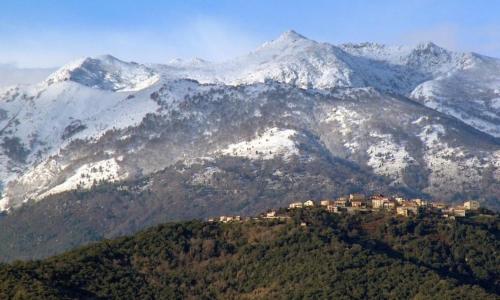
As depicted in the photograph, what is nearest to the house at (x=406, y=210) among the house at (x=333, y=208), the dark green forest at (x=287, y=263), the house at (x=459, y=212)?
the dark green forest at (x=287, y=263)

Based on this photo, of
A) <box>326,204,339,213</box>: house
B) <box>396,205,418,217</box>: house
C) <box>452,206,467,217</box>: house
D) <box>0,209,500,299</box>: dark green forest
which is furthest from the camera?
<box>452,206,467,217</box>: house

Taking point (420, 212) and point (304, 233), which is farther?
point (420, 212)

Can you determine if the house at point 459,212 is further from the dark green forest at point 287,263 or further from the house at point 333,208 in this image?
the house at point 333,208

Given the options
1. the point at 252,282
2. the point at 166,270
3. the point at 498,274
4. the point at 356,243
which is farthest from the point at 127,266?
the point at 498,274

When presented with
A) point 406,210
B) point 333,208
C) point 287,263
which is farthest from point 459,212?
point 287,263

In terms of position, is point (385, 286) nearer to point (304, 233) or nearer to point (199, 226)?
point (304, 233)

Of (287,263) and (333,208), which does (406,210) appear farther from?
(287,263)

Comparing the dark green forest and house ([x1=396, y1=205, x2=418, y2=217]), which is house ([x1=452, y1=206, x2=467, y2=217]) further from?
house ([x1=396, y1=205, x2=418, y2=217])

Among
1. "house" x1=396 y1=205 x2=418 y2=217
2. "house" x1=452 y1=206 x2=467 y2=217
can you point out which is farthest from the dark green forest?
"house" x1=452 y1=206 x2=467 y2=217
